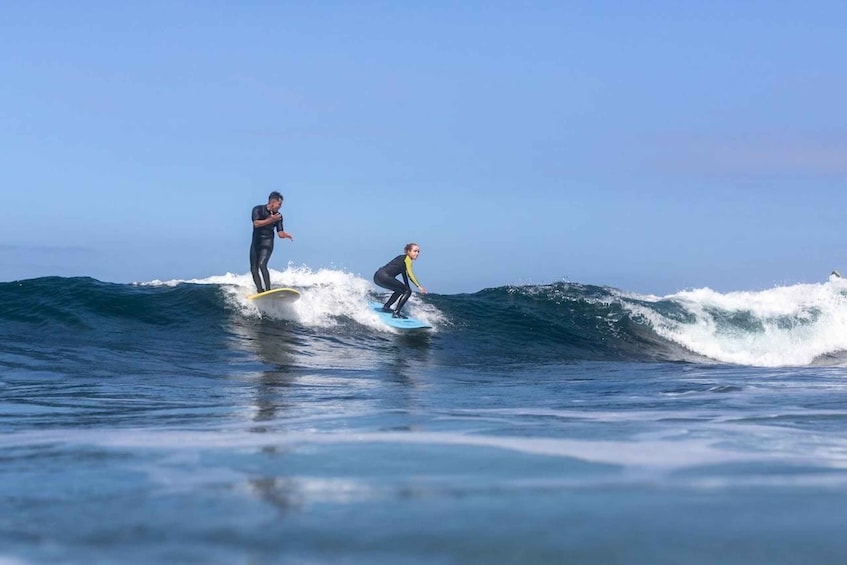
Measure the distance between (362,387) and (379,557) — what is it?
635cm

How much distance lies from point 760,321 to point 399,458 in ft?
61.4

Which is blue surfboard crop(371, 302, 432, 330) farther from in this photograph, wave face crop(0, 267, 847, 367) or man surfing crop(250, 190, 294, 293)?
man surfing crop(250, 190, 294, 293)

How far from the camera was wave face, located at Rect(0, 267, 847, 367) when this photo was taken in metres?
13.8

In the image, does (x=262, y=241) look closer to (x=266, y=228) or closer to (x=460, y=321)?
(x=266, y=228)

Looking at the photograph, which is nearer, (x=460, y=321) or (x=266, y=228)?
(x=266, y=228)

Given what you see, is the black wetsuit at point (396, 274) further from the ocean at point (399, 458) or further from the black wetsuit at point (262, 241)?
the ocean at point (399, 458)

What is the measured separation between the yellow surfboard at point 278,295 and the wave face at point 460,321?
0.19m

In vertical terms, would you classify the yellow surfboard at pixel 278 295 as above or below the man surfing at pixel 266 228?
below

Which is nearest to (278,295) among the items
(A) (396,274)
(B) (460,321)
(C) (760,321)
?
(A) (396,274)

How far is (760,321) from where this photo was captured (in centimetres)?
2097

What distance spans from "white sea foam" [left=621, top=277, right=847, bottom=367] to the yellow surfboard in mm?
7728

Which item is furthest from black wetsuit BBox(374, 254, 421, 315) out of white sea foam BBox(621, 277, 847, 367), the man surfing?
white sea foam BBox(621, 277, 847, 367)

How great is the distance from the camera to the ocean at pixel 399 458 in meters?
2.57

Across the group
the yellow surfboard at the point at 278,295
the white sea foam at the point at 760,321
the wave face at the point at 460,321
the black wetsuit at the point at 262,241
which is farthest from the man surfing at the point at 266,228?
the white sea foam at the point at 760,321
